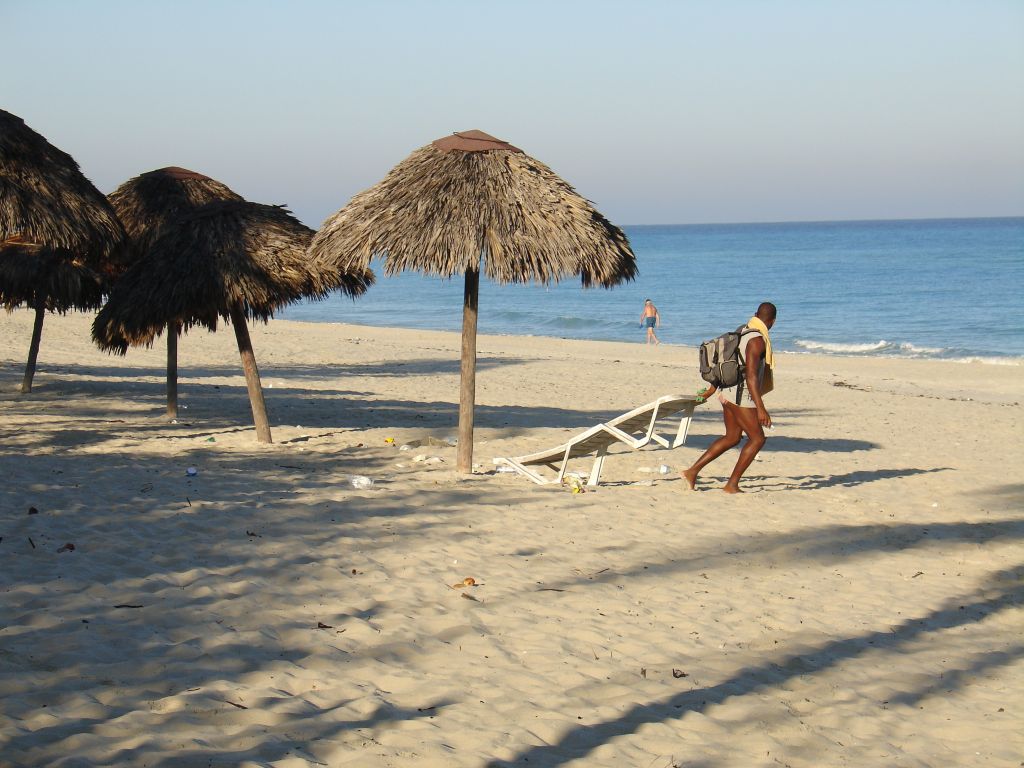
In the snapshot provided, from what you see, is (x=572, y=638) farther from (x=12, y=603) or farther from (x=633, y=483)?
(x=633, y=483)

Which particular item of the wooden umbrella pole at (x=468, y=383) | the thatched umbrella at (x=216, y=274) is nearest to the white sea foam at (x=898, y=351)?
the wooden umbrella pole at (x=468, y=383)

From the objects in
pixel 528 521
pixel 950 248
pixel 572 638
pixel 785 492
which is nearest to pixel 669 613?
pixel 572 638

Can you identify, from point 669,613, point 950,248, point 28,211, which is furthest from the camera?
point 950,248

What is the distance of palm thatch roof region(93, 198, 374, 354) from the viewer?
9.31m

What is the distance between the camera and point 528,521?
736 cm

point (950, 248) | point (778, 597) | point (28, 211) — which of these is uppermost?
point (950, 248)

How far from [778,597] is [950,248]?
9074 centimetres

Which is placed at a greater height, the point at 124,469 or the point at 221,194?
the point at 221,194

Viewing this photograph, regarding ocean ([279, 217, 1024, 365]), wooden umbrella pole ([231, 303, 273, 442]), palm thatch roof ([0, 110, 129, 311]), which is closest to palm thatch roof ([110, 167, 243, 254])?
palm thatch roof ([0, 110, 129, 311])

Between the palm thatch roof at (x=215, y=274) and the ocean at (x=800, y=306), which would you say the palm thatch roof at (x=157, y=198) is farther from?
the ocean at (x=800, y=306)

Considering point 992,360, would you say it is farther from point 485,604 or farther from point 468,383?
point 485,604

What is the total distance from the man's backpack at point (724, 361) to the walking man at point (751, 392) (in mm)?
43

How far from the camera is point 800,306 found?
153 ft

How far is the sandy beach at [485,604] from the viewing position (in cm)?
399
